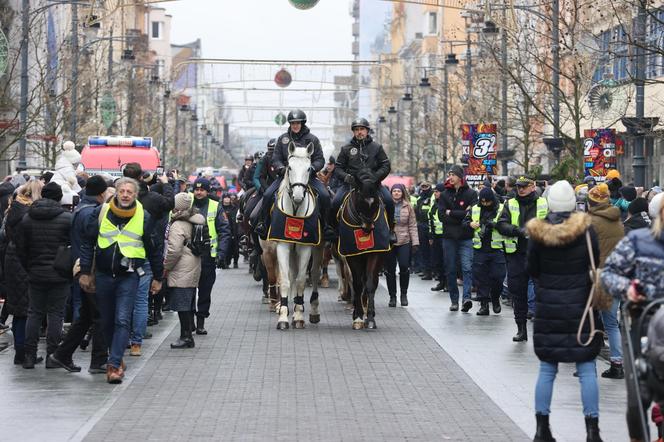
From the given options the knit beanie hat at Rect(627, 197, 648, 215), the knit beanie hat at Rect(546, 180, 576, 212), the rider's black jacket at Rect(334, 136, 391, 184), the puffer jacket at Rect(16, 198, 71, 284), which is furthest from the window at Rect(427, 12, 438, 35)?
the knit beanie hat at Rect(546, 180, 576, 212)

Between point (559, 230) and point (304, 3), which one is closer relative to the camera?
point (559, 230)

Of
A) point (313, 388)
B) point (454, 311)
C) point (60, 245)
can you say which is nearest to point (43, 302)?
point (60, 245)

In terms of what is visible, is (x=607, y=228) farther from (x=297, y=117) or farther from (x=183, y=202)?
(x=297, y=117)

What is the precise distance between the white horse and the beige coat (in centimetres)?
216

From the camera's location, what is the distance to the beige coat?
661 inches

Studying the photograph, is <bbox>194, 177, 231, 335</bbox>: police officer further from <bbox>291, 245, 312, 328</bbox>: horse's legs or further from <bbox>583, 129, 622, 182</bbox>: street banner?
<bbox>583, 129, 622, 182</bbox>: street banner

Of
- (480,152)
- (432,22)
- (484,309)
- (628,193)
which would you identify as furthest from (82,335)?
(432,22)

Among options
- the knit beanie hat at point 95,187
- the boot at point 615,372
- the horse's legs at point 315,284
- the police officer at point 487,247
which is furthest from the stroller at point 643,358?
the police officer at point 487,247

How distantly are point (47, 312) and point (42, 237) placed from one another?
75cm

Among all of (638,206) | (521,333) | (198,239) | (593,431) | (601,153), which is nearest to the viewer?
(593,431)

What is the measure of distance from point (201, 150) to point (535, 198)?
114m

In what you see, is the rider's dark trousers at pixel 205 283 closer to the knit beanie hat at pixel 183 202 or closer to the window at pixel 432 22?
the knit beanie hat at pixel 183 202

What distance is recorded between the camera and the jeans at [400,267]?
23.0m

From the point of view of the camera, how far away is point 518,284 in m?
18.0
